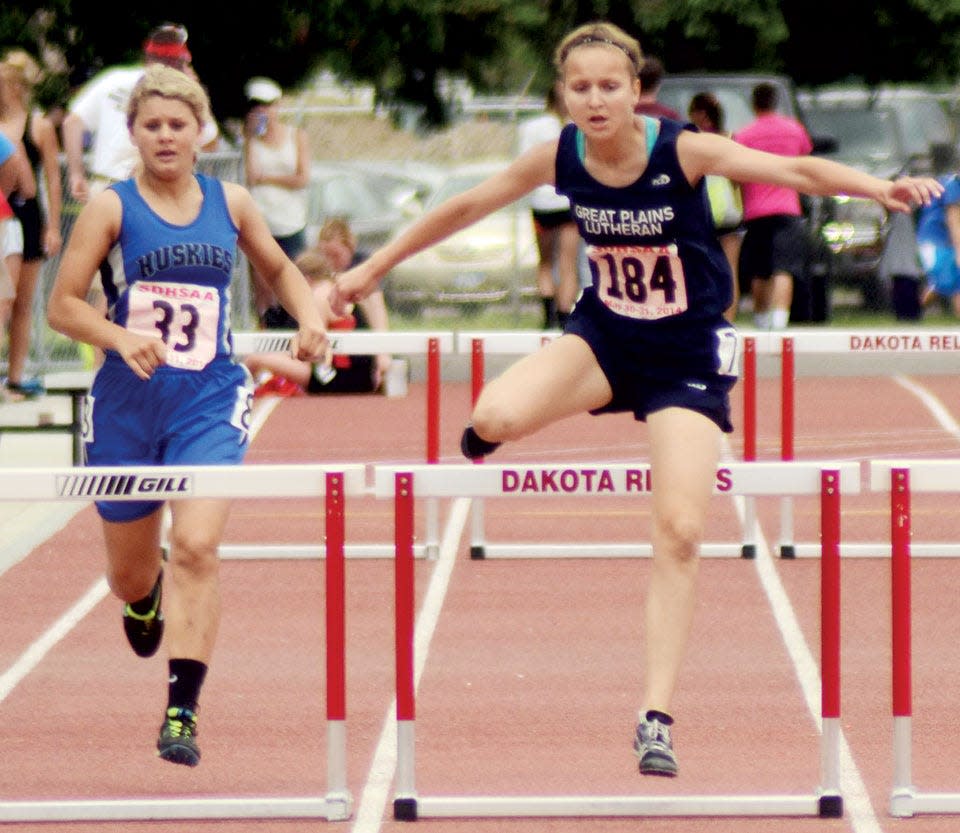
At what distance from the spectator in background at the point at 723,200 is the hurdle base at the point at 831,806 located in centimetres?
783

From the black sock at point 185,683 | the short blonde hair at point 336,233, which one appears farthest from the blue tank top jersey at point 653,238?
the short blonde hair at point 336,233

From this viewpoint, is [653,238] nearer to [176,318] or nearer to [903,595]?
[903,595]

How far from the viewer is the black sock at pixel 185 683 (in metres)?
6.43

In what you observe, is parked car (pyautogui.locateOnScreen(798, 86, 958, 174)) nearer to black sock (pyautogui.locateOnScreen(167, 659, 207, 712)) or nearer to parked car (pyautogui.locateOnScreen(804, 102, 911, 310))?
parked car (pyautogui.locateOnScreen(804, 102, 911, 310))

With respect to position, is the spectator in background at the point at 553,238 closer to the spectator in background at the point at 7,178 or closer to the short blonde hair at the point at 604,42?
the spectator in background at the point at 7,178

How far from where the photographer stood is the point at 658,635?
6.26m

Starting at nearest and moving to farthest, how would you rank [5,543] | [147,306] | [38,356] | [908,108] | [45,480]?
[45,480] → [147,306] → [5,543] → [38,356] → [908,108]

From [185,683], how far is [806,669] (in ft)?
8.35

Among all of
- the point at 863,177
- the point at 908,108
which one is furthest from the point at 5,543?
the point at 908,108

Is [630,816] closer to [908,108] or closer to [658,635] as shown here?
[658,635]

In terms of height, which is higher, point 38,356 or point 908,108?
point 908,108

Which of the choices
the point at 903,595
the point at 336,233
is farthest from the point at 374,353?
the point at 336,233

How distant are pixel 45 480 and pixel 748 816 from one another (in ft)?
6.46

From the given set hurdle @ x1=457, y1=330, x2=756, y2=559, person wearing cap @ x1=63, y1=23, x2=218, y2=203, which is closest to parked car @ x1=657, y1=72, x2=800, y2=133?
person wearing cap @ x1=63, y1=23, x2=218, y2=203
